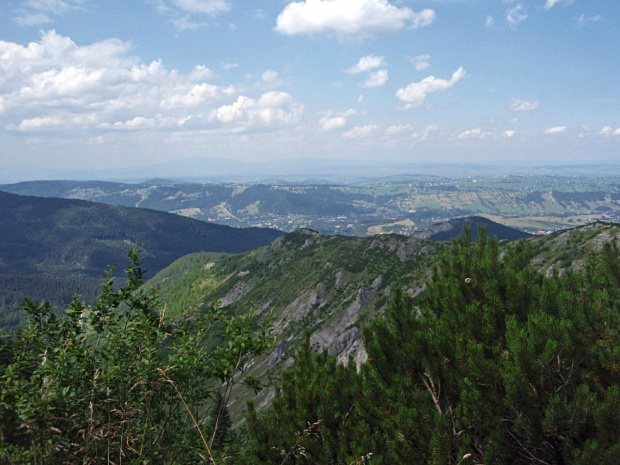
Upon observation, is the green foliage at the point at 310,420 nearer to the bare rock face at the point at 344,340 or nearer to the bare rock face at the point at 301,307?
the bare rock face at the point at 344,340

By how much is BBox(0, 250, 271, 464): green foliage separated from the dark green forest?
0.13ft

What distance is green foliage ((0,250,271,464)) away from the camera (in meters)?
6.79

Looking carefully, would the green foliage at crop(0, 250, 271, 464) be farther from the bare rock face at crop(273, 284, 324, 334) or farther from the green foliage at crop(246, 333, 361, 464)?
the bare rock face at crop(273, 284, 324, 334)

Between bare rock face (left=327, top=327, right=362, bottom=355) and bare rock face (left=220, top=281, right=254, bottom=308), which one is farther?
bare rock face (left=220, top=281, right=254, bottom=308)

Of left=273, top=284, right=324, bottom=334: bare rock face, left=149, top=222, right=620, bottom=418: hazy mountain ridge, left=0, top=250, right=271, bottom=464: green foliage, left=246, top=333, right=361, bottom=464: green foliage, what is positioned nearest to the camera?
left=0, top=250, right=271, bottom=464: green foliage

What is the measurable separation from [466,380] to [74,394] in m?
8.70

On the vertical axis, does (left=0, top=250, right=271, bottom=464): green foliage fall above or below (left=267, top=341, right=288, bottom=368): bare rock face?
above

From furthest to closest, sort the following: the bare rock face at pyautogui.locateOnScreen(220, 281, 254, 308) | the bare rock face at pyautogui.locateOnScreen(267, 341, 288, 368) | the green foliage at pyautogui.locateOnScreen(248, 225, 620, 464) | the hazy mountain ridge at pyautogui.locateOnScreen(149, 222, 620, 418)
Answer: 1. the bare rock face at pyautogui.locateOnScreen(220, 281, 254, 308)
2. the bare rock face at pyautogui.locateOnScreen(267, 341, 288, 368)
3. the hazy mountain ridge at pyautogui.locateOnScreen(149, 222, 620, 418)
4. the green foliage at pyautogui.locateOnScreen(248, 225, 620, 464)

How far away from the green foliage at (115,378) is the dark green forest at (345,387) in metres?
0.04

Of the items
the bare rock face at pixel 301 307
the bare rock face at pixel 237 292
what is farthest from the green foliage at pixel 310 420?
the bare rock face at pixel 237 292

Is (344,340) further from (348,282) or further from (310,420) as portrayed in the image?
(310,420)

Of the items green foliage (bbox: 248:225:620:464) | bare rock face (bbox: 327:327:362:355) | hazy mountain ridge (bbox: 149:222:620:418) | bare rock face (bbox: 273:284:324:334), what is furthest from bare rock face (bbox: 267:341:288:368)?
green foliage (bbox: 248:225:620:464)

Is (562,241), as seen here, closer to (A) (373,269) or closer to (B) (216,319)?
(A) (373,269)

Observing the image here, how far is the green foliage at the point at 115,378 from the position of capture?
6.79m
